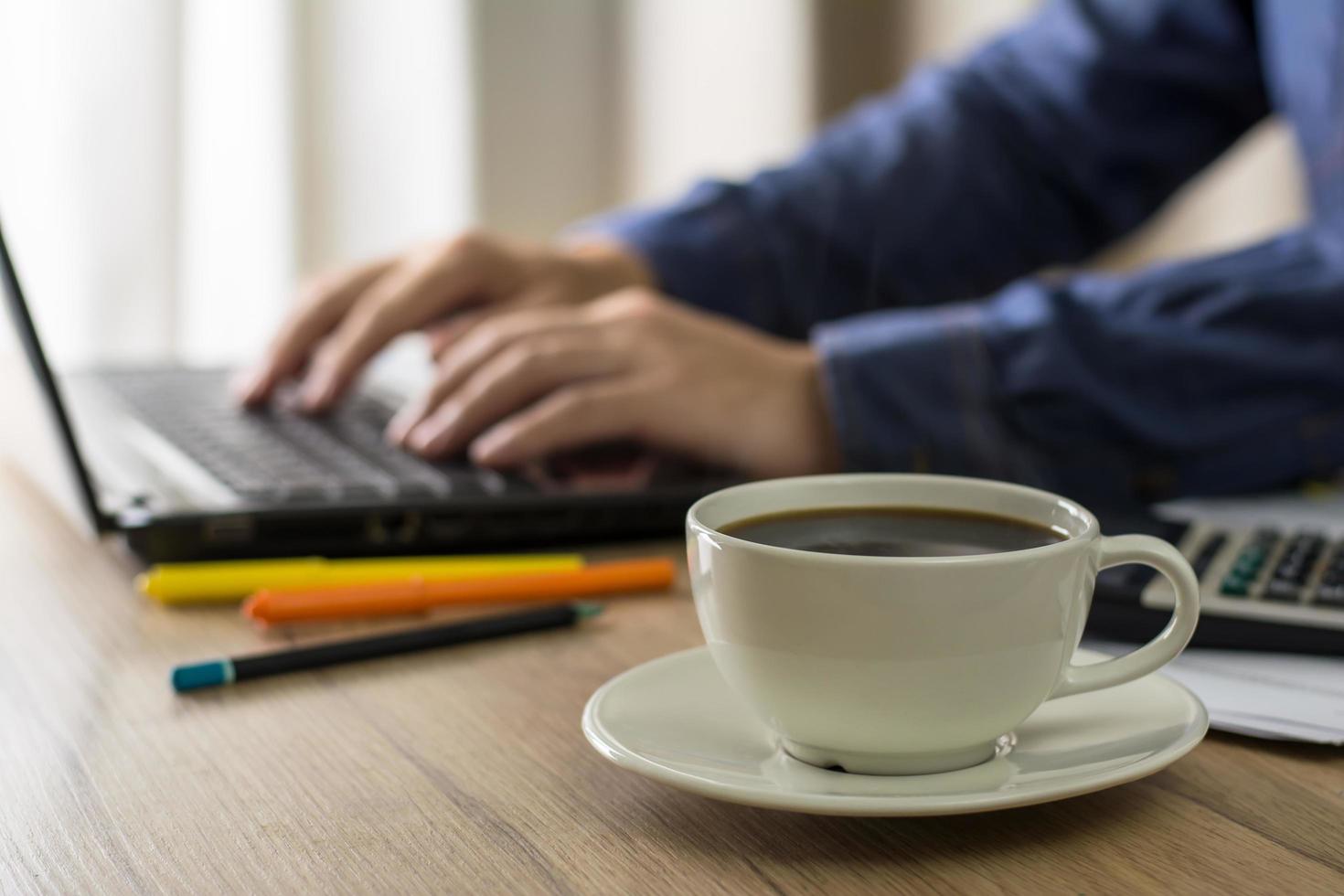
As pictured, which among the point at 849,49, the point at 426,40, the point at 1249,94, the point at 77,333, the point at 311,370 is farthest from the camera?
the point at 849,49

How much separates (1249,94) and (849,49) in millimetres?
1044

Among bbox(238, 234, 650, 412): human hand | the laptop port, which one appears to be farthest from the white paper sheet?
bbox(238, 234, 650, 412): human hand

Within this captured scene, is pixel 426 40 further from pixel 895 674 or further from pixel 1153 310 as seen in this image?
pixel 895 674

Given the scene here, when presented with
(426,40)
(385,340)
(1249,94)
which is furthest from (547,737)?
(426,40)

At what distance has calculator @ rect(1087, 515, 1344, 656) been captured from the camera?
42cm

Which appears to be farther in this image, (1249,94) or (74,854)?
(1249,94)

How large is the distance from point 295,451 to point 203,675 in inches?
9.9

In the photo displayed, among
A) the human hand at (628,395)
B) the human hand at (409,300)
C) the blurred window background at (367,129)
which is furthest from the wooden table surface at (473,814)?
the blurred window background at (367,129)

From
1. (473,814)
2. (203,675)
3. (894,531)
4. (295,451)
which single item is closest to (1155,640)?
(894,531)

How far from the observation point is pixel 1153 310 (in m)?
0.70

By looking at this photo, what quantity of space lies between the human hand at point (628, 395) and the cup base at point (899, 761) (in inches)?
13.7

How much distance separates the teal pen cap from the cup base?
0.69ft

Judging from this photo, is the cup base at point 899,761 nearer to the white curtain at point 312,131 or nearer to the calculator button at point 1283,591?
the calculator button at point 1283,591

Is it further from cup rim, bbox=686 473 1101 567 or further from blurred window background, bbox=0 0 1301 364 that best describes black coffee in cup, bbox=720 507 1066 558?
blurred window background, bbox=0 0 1301 364
